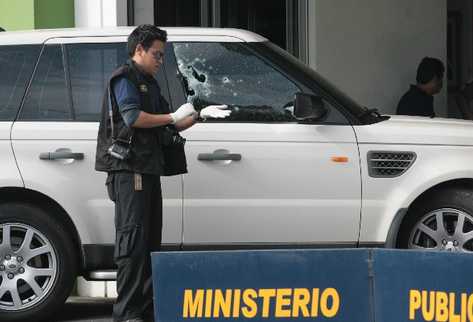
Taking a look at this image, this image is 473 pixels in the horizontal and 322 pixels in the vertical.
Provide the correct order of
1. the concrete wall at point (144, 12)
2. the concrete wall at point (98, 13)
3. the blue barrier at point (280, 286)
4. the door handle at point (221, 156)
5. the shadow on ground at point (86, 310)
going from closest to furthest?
the blue barrier at point (280, 286) → the door handle at point (221, 156) → the shadow on ground at point (86, 310) → the concrete wall at point (98, 13) → the concrete wall at point (144, 12)

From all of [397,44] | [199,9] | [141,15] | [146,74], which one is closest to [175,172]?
[146,74]

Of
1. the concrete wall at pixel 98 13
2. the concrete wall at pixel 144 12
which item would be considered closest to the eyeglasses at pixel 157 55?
the concrete wall at pixel 98 13

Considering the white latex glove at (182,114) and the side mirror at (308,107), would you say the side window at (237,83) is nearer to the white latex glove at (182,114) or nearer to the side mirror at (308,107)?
the side mirror at (308,107)

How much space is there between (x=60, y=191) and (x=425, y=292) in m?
3.00

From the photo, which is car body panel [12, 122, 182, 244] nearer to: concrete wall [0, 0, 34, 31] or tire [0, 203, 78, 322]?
tire [0, 203, 78, 322]

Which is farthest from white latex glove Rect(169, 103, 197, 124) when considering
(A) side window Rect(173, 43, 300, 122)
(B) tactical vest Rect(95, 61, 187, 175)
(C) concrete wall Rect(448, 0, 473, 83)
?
(C) concrete wall Rect(448, 0, 473, 83)

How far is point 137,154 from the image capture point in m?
6.88

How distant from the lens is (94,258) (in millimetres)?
7617

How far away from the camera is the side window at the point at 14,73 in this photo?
25.2 ft

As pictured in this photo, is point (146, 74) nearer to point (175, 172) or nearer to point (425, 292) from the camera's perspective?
point (175, 172)

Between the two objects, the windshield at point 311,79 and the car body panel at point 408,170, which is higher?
the windshield at point 311,79

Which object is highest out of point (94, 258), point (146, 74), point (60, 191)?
point (146, 74)

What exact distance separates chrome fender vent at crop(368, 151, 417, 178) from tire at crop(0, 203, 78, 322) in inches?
83.4

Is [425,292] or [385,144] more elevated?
[385,144]
